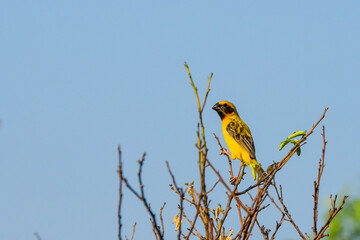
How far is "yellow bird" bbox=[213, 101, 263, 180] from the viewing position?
8.73m

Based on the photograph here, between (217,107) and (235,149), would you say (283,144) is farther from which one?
(217,107)

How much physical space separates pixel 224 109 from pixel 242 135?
0.87m

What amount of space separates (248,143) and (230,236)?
4281mm

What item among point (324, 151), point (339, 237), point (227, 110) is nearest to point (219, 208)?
point (324, 151)

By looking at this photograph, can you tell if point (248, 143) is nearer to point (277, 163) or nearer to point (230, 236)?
point (277, 163)

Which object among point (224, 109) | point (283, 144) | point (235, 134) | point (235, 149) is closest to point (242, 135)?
point (235, 134)

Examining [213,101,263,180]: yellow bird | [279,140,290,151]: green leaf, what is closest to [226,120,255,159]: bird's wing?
[213,101,263,180]: yellow bird

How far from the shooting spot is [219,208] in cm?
495

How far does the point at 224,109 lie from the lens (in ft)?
32.1

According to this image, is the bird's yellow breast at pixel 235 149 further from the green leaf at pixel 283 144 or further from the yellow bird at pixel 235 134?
the green leaf at pixel 283 144

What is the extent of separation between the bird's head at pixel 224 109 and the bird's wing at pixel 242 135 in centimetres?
39

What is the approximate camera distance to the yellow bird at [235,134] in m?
8.73

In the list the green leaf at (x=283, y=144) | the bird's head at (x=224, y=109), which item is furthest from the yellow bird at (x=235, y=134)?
the green leaf at (x=283, y=144)

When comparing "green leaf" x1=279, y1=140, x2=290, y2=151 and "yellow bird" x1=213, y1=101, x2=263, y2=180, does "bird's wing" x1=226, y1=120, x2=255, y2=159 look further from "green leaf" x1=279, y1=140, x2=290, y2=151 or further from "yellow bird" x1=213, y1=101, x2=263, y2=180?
"green leaf" x1=279, y1=140, x2=290, y2=151
